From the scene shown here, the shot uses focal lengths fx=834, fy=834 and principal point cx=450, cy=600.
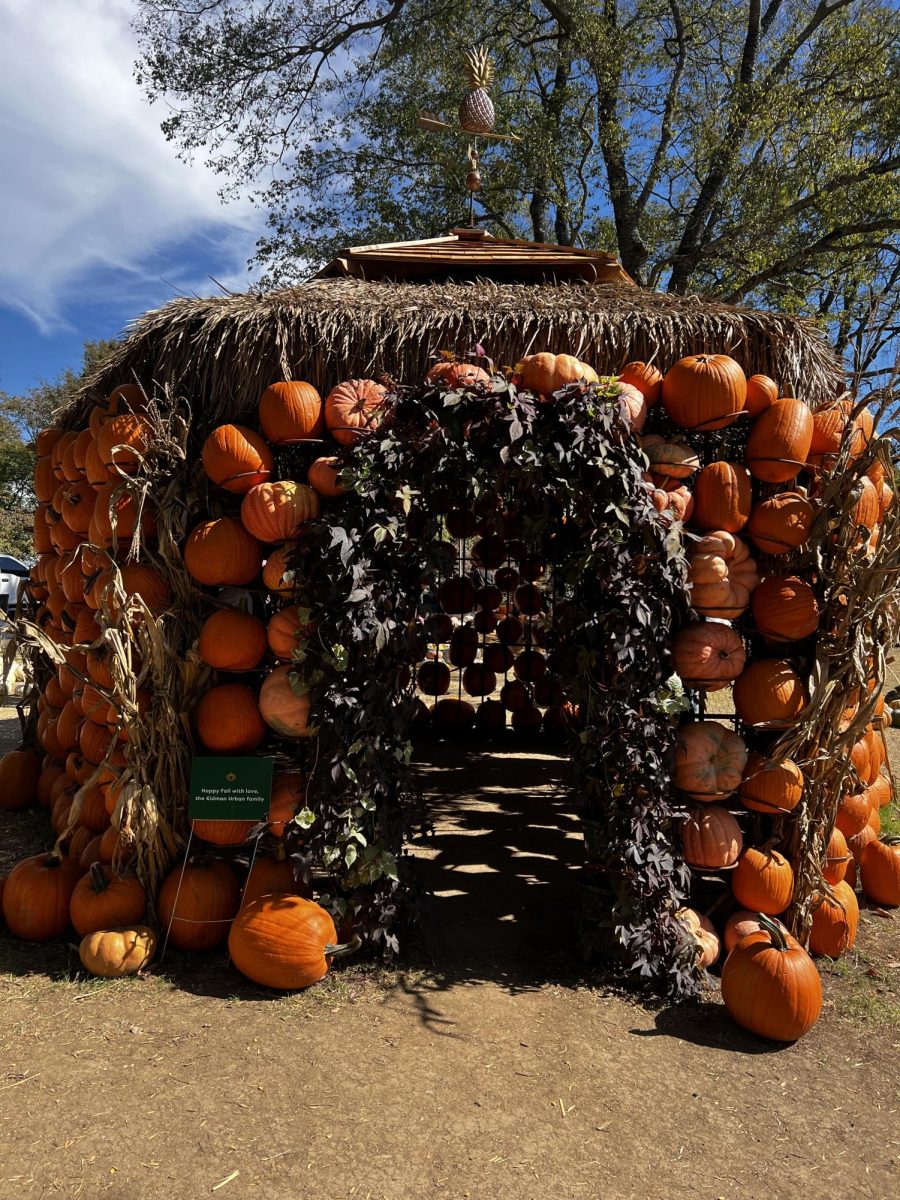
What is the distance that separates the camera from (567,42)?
14.5m

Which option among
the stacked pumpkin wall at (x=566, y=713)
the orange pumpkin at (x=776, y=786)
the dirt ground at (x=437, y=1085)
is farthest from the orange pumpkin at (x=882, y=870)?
the orange pumpkin at (x=776, y=786)

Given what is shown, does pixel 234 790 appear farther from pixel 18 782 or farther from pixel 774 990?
pixel 18 782

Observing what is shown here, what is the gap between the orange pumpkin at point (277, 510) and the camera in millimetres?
4109

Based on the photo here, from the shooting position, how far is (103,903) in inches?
162

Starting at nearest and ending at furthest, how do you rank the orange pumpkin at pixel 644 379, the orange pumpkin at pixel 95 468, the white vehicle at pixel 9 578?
the orange pumpkin at pixel 644 379, the orange pumpkin at pixel 95 468, the white vehicle at pixel 9 578

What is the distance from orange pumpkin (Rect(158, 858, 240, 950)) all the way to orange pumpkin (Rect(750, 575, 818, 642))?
3.07 meters

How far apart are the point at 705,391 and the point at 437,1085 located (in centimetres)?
339

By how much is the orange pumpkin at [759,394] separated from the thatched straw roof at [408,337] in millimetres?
191

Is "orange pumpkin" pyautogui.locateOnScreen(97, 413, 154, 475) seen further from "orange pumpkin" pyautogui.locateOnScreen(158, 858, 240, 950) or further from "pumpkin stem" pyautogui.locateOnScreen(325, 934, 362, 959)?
"pumpkin stem" pyautogui.locateOnScreen(325, 934, 362, 959)

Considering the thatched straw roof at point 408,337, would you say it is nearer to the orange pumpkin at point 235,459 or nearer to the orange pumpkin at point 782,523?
the orange pumpkin at point 235,459

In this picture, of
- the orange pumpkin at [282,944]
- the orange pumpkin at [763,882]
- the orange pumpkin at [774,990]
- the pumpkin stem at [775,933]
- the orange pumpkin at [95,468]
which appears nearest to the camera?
the orange pumpkin at [774,990]

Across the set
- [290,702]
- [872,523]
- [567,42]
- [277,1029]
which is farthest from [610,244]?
[277,1029]

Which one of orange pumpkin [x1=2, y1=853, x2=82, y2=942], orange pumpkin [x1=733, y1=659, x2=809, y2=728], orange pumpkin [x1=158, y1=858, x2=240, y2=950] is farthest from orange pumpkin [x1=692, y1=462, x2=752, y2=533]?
orange pumpkin [x1=2, y1=853, x2=82, y2=942]

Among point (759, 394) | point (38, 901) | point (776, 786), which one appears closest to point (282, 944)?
point (38, 901)
